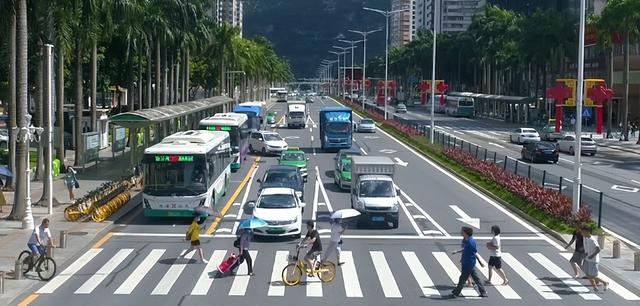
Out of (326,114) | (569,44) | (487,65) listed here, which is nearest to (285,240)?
(326,114)

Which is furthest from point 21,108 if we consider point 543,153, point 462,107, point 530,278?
point 462,107

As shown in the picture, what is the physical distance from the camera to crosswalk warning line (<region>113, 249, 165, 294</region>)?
22.9 m

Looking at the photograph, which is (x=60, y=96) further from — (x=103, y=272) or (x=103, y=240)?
(x=103, y=272)

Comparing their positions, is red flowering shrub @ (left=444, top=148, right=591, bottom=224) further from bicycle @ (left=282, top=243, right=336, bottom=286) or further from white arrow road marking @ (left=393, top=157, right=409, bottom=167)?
bicycle @ (left=282, top=243, right=336, bottom=286)

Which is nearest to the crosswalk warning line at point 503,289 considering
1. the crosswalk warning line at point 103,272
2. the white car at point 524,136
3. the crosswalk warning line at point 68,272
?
the crosswalk warning line at point 103,272

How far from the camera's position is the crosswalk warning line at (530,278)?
22.8m

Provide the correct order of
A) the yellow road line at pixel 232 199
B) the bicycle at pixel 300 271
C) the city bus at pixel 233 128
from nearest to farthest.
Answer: the bicycle at pixel 300 271 → the yellow road line at pixel 232 199 → the city bus at pixel 233 128

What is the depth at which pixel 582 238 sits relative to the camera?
24.1 m

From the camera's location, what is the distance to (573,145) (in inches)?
2739

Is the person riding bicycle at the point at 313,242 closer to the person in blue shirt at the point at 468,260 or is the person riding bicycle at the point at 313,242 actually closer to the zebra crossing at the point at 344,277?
the zebra crossing at the point at 344,277

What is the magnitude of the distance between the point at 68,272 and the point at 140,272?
1931 millimetres

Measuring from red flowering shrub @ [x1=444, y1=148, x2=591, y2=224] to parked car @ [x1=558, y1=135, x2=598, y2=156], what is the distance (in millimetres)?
19913

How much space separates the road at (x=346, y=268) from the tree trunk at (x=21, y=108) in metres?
3.58

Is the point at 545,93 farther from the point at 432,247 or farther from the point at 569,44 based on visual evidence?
the point at 432,247
